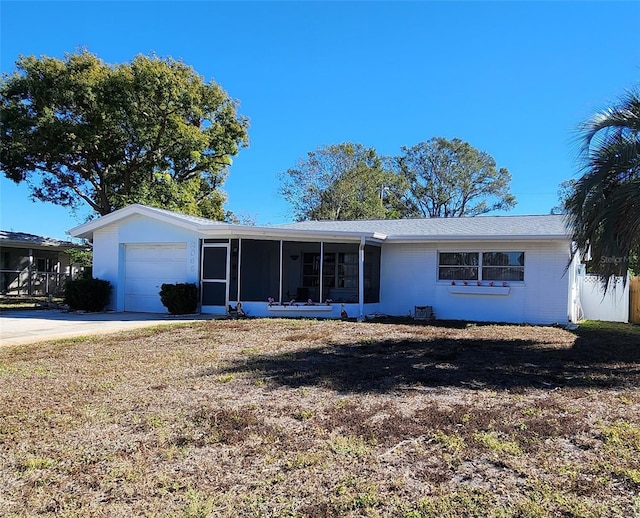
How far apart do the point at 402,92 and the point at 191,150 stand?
10.9 meters

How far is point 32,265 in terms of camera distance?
83.8 ft

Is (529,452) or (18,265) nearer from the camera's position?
(529,452)

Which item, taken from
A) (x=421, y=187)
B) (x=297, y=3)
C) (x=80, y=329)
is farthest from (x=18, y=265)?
(x=421, y=187)

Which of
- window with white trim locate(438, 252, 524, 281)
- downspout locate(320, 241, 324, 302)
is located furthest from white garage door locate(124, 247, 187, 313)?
window with white trim locate(438, 252, 524, 281)

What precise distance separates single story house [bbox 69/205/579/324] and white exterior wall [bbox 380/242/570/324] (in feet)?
0.09

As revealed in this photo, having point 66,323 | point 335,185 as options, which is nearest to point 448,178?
point 335,185

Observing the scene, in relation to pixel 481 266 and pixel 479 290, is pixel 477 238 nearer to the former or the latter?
pixel 481 266

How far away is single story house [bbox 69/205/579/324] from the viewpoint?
555 inches

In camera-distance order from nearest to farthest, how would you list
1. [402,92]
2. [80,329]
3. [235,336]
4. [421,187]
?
[235,336] → [80,329] → [402,92] → [421,187]

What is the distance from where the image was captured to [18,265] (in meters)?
25.1

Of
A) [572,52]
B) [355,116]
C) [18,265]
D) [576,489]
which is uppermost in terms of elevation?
[355,116]

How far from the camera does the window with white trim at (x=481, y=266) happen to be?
14.3 meters

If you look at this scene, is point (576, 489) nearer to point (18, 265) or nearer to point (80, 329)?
point (80, 329)

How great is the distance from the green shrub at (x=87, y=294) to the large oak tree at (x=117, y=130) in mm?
8771
